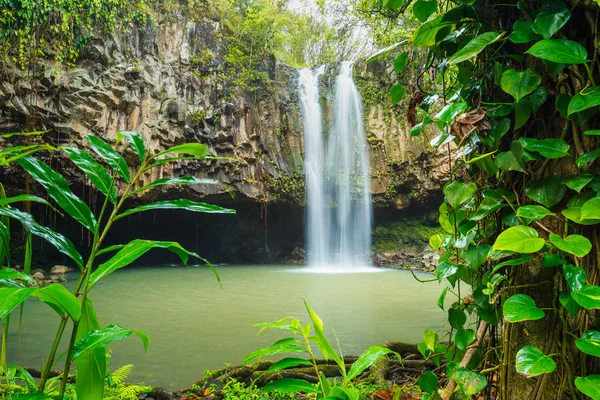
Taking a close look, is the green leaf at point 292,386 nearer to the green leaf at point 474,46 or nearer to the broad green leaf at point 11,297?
the broad green leaf at point 11,297

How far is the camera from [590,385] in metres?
0.61

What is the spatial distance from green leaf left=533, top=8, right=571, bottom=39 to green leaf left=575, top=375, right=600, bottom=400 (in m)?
0.60

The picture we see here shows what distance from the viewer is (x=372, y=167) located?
12.4 m

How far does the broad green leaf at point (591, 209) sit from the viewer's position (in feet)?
2.04

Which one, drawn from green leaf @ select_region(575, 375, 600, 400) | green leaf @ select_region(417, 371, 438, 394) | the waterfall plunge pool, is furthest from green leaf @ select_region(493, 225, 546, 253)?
the waterfall plunge pool

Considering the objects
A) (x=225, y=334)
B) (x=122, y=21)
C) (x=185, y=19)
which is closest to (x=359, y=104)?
(x=185, y=19)

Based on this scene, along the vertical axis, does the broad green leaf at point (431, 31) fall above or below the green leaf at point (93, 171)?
above

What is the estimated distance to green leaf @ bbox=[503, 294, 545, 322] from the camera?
62 cm

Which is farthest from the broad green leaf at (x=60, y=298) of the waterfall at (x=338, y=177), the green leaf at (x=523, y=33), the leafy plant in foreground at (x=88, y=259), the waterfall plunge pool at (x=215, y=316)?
the waterfall at (x=338, y=177)

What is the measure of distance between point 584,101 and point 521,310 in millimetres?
382

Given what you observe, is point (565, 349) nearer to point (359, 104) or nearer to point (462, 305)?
point (462, 305)

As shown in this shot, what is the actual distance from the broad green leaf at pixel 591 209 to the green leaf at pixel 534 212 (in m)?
0.05

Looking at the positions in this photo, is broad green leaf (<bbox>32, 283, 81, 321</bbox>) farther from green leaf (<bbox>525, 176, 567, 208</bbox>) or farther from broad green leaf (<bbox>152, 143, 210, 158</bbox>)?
green leaf (<bbox>525, 176, 567, 208</bbox>)

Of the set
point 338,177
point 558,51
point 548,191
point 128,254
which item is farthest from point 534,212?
point 338,177
